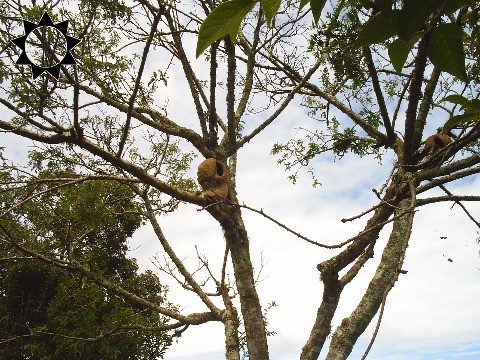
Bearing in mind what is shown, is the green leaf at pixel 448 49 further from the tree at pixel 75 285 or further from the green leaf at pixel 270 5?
the tree at pixel 75 285

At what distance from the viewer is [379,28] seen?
65 cm

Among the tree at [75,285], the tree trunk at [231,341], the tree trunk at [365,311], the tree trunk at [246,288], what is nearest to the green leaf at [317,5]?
the tree trunk at [365,311]

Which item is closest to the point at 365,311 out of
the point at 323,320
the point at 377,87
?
the point at 323,320

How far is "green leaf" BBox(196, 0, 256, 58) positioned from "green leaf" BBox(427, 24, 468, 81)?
306 millimetres

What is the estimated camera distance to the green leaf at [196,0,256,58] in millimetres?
558

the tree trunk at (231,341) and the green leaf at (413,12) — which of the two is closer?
the green leaf at (413,12)

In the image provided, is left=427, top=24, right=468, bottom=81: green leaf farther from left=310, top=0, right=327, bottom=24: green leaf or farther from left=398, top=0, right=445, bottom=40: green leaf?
left=310, top=0, right=327, bottom=24: green leaf

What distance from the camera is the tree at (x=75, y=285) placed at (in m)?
5.98

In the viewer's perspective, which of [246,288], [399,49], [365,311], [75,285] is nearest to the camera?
[399,49]

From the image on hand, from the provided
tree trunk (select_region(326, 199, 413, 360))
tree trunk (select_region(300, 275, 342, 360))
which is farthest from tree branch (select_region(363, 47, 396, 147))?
tree trunk (select_region(300, 275, 342, 360))

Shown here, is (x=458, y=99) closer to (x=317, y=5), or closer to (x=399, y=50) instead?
(x=399, y=50)

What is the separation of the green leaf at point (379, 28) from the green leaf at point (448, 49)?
0.22 ft

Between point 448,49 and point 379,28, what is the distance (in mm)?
113

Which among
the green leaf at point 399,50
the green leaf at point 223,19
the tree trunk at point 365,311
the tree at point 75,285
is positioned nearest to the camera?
the green leaf at point 223,19
